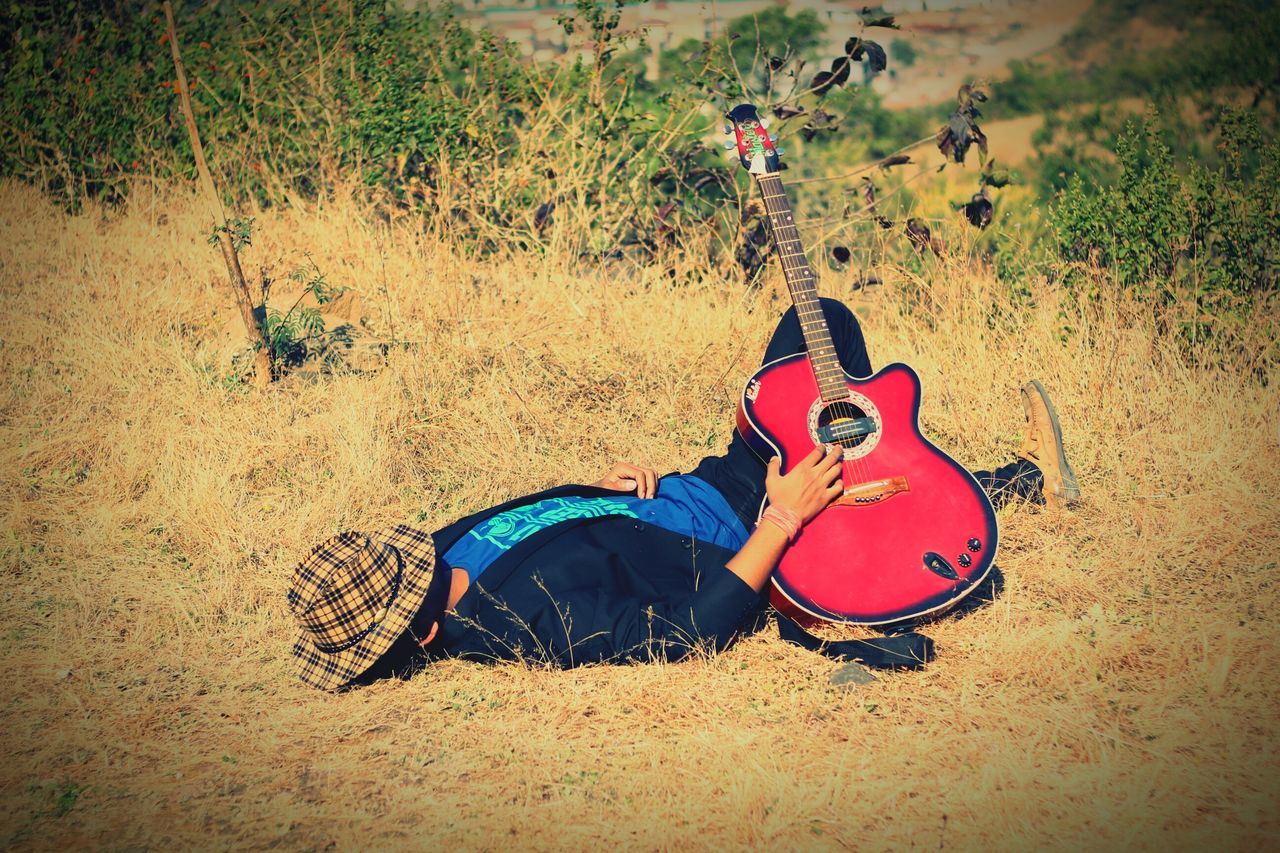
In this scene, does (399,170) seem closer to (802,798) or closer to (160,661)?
(160,661)

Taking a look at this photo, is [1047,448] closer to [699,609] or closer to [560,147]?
[699,609]

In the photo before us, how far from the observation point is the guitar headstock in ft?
12.4

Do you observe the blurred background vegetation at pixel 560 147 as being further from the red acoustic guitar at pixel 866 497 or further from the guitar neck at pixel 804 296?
the red acoustic guitar at pixel 866 497

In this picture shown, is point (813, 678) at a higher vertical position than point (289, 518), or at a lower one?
lower

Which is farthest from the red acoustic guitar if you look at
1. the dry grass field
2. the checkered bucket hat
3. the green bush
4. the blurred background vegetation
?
the green bush

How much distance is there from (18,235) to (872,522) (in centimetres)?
641

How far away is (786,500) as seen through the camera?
3.09 m

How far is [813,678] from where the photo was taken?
10.1 ft

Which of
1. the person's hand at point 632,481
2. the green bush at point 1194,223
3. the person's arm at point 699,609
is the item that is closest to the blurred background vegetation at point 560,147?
the green bush at point 1194,223

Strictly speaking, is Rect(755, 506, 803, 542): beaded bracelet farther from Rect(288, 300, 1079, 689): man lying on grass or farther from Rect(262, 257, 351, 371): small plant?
Rect(262, 257, 351, 371): small plant

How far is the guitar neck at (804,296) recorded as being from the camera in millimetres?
3426

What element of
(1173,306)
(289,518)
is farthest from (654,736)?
(1173,306)

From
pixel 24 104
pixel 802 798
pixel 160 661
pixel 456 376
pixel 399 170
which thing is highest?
pixel 24 104

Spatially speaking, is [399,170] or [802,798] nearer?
[802,798]
